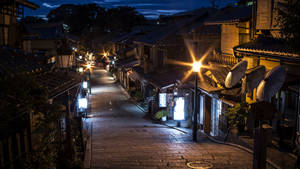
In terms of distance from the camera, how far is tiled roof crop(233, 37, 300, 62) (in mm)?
10025

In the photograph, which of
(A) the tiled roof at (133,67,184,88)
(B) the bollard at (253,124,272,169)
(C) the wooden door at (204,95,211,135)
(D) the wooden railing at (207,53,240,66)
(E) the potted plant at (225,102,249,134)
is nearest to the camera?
(B) the bollard at (253,124,272,169)

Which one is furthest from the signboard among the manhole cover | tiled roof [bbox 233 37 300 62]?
the manhole cover

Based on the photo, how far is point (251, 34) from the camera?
50.6 ft

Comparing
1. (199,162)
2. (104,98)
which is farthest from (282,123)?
(104,98)

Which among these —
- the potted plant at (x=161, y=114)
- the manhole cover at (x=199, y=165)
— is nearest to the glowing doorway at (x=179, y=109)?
the potted plant at (x=161, y=114)

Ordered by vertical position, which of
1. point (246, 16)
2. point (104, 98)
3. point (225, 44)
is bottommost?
point (104, 98)

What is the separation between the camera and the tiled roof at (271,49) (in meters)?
10.0

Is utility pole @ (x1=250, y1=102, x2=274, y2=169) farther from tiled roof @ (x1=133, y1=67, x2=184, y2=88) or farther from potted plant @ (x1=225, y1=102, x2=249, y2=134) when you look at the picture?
tiled roof @ (x1=133, y1=67, x2=184, y2=88)

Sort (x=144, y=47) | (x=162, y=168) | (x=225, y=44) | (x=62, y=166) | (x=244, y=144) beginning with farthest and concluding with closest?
(x=144, y=47), (x=225, y=44), (x=244, y=144), (x=162, y=168), (x=62, y=166)

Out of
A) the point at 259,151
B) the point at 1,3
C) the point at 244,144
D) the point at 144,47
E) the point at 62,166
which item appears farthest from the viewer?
the point at 144,47

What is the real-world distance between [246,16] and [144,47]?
62.7ft

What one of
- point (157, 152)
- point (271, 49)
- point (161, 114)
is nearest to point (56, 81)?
point (157, 152)

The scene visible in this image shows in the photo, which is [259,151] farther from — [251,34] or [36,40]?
[36,40]

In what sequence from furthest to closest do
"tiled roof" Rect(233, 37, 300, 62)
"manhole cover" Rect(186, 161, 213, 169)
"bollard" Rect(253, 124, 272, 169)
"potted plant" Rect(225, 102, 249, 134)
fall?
"potted plant" Rect(225, 102, 249, 134), "manhole cover" Rect(186, 161, 213, 169), "tiled roof" Rect(233, 37, 300, 62), "bollard" Rect(253, 124, 272, 169)
